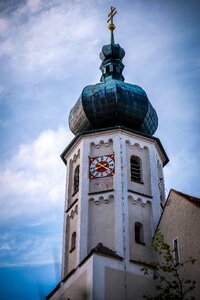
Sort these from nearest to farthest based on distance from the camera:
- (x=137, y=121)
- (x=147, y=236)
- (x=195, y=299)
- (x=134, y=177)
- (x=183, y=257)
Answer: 1. (x=195, y=299)
2. (x=183, y=257)
3. (x=147, y=236)
4. (x=134, y=177)
5. (x=137, y=121)

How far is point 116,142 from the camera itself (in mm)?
27484

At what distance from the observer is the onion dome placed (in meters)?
28.9

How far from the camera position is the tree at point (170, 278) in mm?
17281

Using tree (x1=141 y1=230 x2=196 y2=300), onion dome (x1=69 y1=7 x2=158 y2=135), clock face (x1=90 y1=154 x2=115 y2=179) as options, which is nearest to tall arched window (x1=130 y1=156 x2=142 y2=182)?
clock face (x1=90 y1=154 x2=115 y2=179)

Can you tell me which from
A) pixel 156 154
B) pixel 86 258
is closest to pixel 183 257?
pixel 86 258

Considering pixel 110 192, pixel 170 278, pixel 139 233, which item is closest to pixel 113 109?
pixel 110 192

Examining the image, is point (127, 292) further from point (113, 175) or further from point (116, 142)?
point (116, 142)

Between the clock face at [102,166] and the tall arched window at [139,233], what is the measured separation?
8.18 ft

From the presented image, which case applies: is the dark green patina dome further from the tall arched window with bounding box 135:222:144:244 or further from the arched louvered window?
the tall arched window with bounding box 135:222:144:244

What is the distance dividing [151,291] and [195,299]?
326 cm

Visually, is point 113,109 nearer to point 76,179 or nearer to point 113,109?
point 113,109

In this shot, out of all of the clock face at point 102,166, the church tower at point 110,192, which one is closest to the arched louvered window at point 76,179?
the church tower at point 110,192

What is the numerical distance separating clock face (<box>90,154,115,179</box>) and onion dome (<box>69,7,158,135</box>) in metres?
2.07

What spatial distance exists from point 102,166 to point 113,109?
3.34 metres
